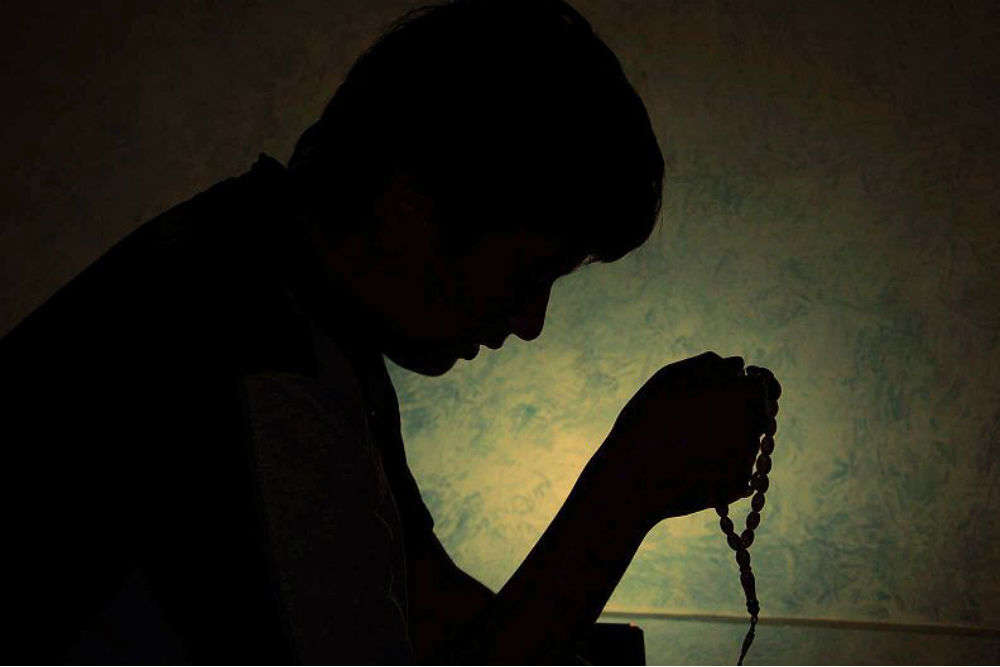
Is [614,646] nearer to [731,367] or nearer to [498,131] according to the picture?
[731,367]

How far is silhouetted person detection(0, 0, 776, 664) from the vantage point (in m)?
0.40

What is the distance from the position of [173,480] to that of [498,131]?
0.86 feet

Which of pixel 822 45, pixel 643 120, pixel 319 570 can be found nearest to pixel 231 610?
pixel 319 570

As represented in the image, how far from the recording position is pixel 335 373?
0.48 meters

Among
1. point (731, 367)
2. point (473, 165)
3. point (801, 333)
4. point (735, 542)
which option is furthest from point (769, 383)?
point (801, 333)

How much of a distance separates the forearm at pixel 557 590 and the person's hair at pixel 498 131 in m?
0.18

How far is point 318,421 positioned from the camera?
434 millimetres

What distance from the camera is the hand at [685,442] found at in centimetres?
51

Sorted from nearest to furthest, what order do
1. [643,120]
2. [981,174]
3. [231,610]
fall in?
[231,610] < [643,120] < [981,174]

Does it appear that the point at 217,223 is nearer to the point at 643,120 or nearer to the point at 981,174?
the point at 643,120

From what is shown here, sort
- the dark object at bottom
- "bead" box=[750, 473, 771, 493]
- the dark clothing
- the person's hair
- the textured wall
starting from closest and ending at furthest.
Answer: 1. the dark clothing
2. the person's hair
3. "bead" box=[750, 473, 771, 493]
4. the dark object at bottom
5. the textured wall

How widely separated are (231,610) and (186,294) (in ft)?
0.52

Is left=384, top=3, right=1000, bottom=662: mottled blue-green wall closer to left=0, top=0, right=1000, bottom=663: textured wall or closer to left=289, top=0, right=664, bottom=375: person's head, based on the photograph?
left=0, top=0, right=1000, bottom=663: textured wall

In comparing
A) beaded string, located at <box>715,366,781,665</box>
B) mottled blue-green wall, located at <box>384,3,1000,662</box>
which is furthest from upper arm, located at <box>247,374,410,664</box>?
mottled blue-green wall, located at <box>384,3,1000,662</box>
